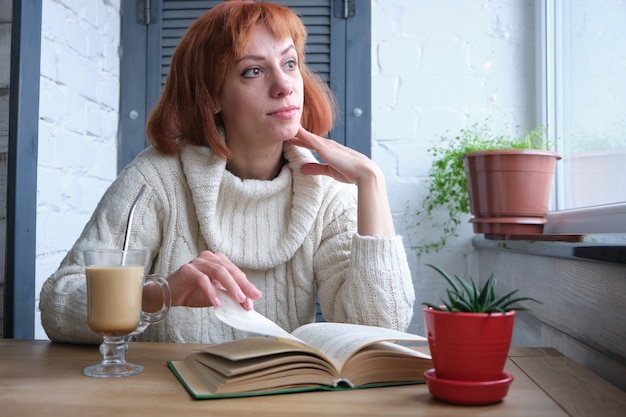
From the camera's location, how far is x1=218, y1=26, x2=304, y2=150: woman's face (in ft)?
4.82

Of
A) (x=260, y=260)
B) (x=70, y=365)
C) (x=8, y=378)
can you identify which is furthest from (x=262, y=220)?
(x=8, y=378)

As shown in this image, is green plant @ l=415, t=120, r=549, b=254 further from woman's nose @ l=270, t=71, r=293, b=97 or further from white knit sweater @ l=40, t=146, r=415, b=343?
woman's nose @ l=270, t=71, r=293, b=97

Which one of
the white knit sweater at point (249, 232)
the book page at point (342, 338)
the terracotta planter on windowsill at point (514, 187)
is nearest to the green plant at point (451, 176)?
the terracotta planter on windowsill at point (514, 187)

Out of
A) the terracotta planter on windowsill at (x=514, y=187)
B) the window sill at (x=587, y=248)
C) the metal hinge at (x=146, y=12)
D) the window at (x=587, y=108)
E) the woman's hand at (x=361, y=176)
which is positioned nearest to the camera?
the window sill at (x=587, y=248)

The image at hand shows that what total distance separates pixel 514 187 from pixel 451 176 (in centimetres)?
41

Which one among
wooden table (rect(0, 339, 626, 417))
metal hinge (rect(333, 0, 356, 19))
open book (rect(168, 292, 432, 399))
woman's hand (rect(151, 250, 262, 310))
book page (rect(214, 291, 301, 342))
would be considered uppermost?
metal hinge (rect(333, 0, 356, 19))

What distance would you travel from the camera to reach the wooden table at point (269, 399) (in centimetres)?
76

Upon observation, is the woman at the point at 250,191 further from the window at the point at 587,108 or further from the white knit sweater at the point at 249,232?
the window at the point at 587,108

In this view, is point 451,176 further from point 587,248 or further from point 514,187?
point 587,248

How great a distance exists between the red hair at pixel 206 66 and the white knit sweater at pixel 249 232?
0.06 meters

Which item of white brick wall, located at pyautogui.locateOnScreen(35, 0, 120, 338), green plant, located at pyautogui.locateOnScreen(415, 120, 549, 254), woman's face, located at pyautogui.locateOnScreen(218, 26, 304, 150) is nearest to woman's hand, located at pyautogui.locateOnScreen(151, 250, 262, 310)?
woman's face, located at pyautogui.locateOnScreen(218, 26, 304, 150)

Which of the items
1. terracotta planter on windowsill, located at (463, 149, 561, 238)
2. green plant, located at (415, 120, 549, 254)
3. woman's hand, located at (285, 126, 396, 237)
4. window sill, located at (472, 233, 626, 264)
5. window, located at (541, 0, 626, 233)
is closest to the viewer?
window sill, located at (472, 233, 626, 264)

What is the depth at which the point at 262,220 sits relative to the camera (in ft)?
5.08

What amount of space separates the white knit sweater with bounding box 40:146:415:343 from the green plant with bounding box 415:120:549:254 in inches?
24.1
